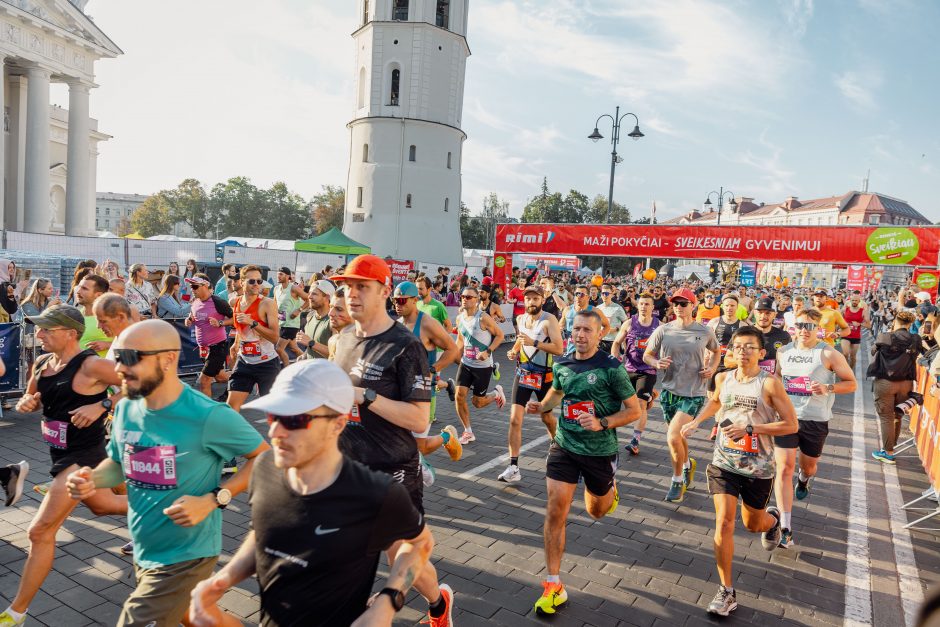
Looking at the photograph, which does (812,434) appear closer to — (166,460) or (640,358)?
(640,358)

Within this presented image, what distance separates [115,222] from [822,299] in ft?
577

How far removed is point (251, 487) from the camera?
7.36 ft

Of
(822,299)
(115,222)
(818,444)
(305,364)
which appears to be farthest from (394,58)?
(115,222)

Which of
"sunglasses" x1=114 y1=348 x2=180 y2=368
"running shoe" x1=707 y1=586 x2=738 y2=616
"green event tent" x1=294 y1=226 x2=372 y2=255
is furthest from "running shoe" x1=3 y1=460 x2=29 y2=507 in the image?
"green event tent" x1=294 y1=226 x2=372 y2=255

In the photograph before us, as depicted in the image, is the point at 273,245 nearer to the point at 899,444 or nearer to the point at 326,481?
the point at 899,444

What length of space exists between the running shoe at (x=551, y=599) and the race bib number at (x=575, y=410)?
3.73 feet

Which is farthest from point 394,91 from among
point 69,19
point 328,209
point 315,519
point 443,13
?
point 328,209

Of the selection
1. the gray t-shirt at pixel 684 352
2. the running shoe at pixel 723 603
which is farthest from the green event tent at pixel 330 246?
the running shoe at pixel 723 603

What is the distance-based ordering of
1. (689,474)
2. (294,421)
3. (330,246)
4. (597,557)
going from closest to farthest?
(294,421), (597,557), (689,474), (330,246)

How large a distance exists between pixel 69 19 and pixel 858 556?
4481 cm

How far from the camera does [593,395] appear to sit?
15.2 ft

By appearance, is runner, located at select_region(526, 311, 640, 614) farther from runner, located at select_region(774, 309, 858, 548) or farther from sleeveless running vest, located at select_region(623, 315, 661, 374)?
sleeveless running vest, located at select_region(623, 315, 661, 374)

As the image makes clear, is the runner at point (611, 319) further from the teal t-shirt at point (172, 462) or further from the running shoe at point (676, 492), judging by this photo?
the teal t-shirt at point (172, 462)

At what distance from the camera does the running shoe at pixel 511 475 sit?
6730 mm
